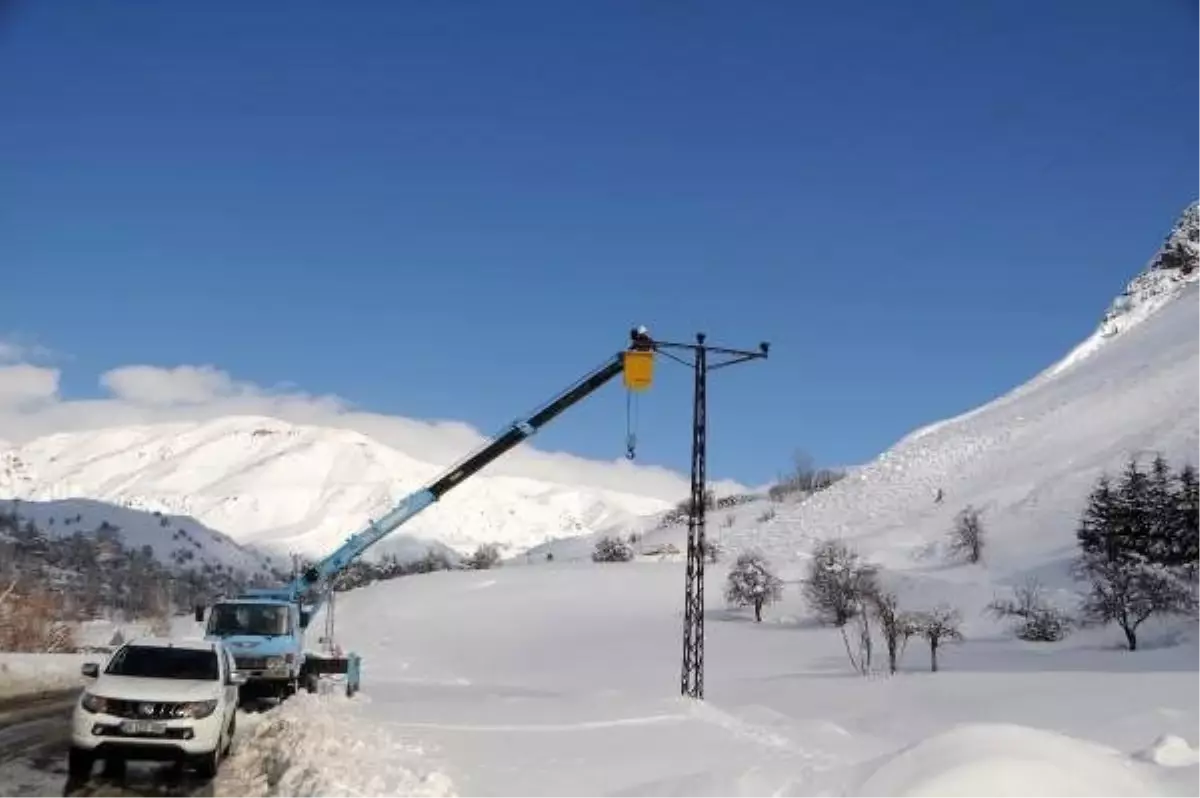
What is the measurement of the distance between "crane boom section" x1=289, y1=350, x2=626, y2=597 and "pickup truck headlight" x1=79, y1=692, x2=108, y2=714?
53.6ft

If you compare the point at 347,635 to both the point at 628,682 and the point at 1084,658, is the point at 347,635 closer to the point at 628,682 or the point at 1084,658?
the point at 628,682

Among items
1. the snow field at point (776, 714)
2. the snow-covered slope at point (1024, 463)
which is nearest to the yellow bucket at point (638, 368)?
the snow field at point (776, 714)

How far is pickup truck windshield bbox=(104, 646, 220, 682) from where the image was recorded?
47.8ft

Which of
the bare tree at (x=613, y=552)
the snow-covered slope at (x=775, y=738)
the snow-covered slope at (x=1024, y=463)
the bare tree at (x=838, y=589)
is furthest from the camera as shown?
the bare tree at (x=613, y=552)

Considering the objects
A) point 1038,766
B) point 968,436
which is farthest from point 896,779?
point 968,436

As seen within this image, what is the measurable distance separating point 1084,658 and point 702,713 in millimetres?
Answer: 36154

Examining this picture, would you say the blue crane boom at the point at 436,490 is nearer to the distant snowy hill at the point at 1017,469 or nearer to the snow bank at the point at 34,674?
the snow bank at the point at 34,674

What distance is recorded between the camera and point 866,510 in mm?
127625

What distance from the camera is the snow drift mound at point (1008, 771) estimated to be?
29.0ft

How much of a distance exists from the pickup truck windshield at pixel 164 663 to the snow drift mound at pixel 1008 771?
9201 mm

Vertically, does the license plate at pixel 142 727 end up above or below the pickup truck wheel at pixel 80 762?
above

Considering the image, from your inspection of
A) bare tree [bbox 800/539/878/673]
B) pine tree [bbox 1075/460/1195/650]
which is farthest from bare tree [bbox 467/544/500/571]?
pine tree [bbox 1075/460/1195/650]

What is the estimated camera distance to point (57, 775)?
13188mm

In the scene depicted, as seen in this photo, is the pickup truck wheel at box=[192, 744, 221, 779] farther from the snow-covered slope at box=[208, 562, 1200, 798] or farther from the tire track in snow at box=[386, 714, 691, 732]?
the tire track in snow at box=[386, 714, 691, 732]
